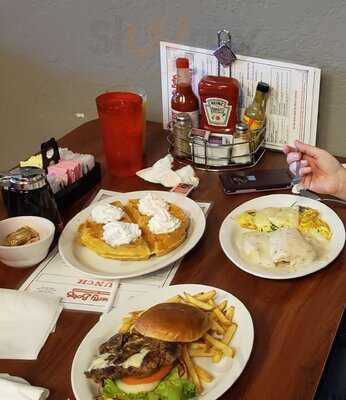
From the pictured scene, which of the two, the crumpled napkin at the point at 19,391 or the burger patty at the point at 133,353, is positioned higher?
the burger patty at the point at 133,353

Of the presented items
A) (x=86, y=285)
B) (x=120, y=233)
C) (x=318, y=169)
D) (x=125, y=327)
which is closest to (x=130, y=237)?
(x=120, y=233)

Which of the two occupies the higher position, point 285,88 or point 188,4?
point 188,4

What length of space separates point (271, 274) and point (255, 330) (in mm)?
131

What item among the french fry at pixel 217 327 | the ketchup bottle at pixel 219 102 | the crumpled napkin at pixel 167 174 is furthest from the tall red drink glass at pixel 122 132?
the french fry at pixel 217 327

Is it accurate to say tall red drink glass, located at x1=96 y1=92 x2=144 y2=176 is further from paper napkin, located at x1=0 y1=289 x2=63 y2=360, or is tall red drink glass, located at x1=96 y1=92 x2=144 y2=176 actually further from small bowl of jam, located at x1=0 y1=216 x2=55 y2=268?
paper napkin, located at x1=0 y1=289 x2=63 y2=360

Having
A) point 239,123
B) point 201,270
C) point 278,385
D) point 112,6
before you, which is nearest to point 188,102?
point 239,123

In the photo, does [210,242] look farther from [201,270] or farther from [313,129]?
[313,129]

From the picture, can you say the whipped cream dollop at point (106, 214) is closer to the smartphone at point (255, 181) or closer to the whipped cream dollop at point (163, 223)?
the whipped cream dollop at point (163, 223)

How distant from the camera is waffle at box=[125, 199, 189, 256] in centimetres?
115

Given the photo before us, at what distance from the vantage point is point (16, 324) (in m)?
1.01

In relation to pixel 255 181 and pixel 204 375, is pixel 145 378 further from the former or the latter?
pixel 255 181

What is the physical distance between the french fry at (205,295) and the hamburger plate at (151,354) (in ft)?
0.11

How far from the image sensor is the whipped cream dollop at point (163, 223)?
117cm

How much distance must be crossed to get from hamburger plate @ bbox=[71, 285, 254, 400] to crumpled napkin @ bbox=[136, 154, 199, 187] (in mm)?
446
